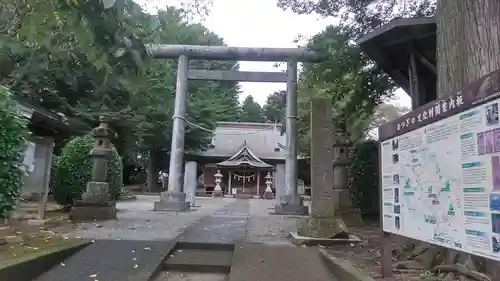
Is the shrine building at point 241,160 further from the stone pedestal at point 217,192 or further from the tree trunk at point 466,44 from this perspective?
A: the tree trunk at point 466,44

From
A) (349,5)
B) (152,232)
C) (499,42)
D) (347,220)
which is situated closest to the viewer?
(499,42)

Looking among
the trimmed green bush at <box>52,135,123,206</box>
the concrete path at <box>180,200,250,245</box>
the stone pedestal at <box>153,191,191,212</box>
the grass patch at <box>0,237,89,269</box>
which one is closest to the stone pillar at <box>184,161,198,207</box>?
the stone pedestal at <box>153,191,191,212</box>

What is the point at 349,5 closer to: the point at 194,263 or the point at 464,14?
the point at 464,14

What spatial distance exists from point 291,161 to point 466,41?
8.33 m

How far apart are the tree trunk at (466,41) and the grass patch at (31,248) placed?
14.9ft

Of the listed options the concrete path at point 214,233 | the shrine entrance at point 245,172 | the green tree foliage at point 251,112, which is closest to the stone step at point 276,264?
the concrete path at point 214,233

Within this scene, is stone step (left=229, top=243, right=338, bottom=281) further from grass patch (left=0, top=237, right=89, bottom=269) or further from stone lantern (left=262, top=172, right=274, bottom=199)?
stone lantern (left=262, top=172, right=274, bottom=199)

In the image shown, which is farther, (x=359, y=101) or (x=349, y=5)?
(x=359, y=101)

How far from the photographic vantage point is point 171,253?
5176 millimetres

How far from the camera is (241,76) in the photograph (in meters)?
13.0

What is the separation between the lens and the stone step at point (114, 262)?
4043 millimetres

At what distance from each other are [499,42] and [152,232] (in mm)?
5574

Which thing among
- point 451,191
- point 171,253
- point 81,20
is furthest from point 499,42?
point 171,253

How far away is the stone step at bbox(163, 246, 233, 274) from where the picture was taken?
4.81m
